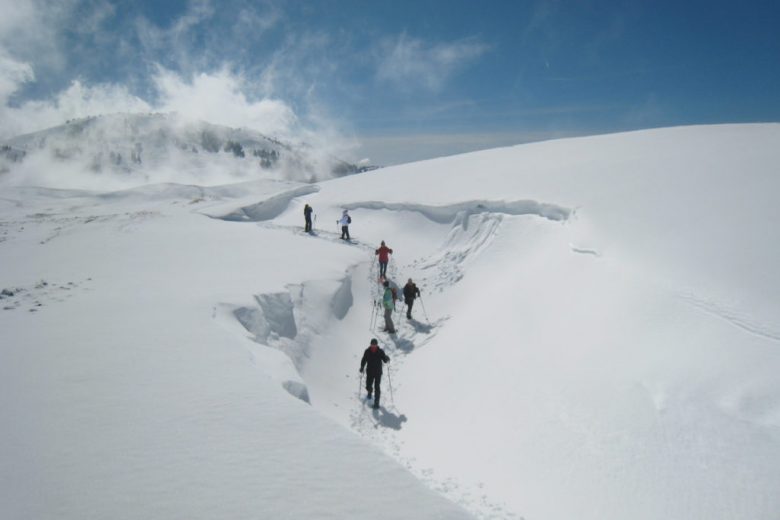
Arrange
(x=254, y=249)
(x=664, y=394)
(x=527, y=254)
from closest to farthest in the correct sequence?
(x=664, y=394) < (x=527, y=254) < (x=254, y=249)

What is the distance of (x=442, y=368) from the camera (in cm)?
1089

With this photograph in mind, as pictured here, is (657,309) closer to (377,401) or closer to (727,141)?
(377,401)

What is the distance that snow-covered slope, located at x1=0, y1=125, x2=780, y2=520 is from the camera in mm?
3906

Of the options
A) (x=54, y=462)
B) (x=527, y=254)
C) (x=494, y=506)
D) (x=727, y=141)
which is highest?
(x=727, y=141)

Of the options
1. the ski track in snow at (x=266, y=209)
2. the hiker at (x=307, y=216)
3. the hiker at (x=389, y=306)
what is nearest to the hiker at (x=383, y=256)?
the hiker at (x=389, y=306)

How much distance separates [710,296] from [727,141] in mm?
14542

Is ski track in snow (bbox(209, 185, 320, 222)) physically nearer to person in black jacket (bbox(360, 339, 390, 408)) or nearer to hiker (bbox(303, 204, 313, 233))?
hiker (bbox(303, 204, 313, 233))

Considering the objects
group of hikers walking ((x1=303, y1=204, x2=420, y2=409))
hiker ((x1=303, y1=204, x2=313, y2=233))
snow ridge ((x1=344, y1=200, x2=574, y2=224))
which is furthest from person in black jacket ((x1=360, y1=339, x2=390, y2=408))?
hiker ((x1=303, y1=204, x2=313, y2=233))

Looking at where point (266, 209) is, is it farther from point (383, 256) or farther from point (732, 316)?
point (732, 316)

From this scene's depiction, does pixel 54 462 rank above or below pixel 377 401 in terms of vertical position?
above

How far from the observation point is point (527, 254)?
15047mm

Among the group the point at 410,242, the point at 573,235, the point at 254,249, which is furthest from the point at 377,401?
the point at 410,242

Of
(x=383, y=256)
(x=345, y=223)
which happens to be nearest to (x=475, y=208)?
(x=383, y=256)

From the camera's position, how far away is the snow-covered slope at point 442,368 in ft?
12.8
